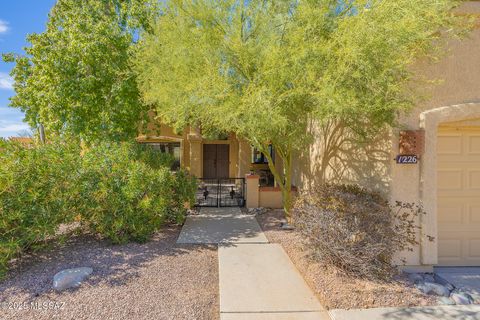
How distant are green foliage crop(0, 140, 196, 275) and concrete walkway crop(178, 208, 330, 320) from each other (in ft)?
3.94

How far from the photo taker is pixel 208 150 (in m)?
17.6

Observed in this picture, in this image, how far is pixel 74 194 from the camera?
5543mm

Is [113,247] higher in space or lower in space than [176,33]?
lower

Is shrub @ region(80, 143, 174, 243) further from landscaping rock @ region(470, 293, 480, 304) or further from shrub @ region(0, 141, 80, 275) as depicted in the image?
landscaping rock @ region(470, 293, 480, 304)

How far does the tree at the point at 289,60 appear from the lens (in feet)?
13.4

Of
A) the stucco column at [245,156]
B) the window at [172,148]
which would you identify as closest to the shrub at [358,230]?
the stucco column at [245,156]

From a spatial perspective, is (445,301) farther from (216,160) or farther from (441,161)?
(216,160)

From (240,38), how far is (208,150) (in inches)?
484

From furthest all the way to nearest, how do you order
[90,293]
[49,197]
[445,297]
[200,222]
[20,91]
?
1. [20,91]
2. [200,222]
3. [49,197]
4. [445,297]
5. [90,293]

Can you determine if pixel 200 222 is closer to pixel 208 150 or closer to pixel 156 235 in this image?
pixel 156 235

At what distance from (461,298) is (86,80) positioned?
→ 34.2 feet

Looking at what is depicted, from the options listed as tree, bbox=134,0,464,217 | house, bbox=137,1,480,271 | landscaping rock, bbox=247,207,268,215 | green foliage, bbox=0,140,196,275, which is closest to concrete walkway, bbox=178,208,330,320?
green foliage, bbox=0,140,196,275

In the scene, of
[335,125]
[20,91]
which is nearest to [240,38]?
[335,125]

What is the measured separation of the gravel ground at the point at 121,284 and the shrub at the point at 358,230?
1.87 metres
